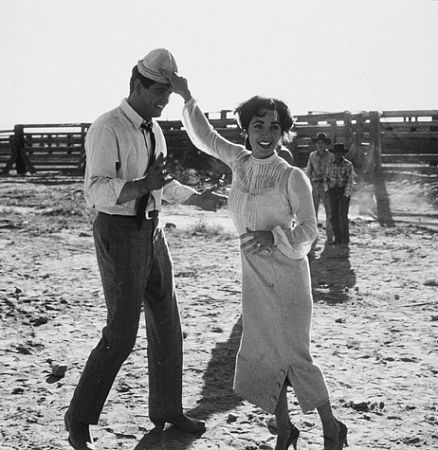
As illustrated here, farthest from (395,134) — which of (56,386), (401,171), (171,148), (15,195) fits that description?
(56,386)

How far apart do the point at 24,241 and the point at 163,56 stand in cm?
822

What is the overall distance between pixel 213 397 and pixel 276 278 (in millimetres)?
1498

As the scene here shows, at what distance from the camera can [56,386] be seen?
185 inches

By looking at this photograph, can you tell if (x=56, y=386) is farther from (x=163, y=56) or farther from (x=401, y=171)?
(x=401, y=171)

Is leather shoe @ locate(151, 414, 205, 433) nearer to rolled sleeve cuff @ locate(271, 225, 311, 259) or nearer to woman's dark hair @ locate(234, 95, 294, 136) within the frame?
rolled sleeve cuff @ locate(271, 225, 311, 259)

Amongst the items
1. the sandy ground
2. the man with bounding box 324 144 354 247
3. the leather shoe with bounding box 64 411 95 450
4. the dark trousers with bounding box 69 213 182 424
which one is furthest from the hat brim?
the man with bounding box 324 144 354 247

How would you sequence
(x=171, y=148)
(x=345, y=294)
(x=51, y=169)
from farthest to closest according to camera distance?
(x=51, y=169) < (x=171, y=148) < (x=345, y=294)

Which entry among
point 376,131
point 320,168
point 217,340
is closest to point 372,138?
point 376,131

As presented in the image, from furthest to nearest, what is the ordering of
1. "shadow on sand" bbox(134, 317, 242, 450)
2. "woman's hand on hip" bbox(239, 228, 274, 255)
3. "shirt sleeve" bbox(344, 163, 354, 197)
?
"shirt sleeve" bbox(344, 163, 354, 197) → "shadow on sand" bbox(134, 317, 242, 450) → "woman's hand on hip" bbox(239, 228, 274, 255)

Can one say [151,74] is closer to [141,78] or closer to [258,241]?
[141,78]

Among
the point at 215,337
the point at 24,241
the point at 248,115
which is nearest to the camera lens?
the point at 248,115

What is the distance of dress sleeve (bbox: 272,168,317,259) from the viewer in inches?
129

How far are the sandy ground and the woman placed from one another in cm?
54

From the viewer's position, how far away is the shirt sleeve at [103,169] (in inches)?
131
